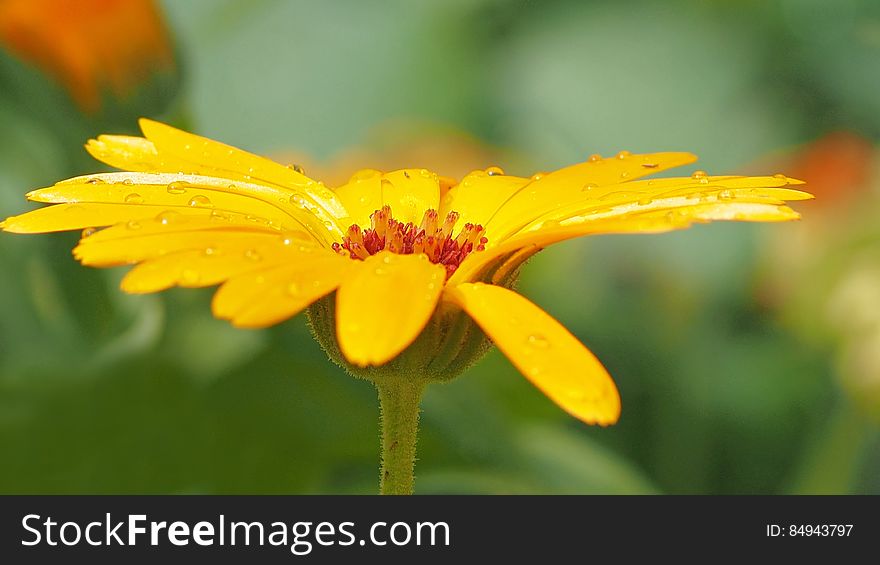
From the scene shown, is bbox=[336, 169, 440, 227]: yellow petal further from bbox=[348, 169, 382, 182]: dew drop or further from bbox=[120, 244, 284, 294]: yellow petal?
bbox=[120, 244, 284, 294]: yellow petal

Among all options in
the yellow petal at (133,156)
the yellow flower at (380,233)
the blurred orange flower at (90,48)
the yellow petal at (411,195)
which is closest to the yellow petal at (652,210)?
the yellow flower at (380,233)

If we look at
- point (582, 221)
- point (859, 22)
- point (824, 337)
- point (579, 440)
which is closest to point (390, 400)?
point (582, 221)

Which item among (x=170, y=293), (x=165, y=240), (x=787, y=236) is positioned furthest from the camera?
(x=787, y=236)

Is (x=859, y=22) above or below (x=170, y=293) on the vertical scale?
above

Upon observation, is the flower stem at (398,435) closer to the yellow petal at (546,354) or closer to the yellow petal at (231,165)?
the yellow petal at (546,354)

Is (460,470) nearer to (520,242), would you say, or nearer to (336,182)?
(336,182)

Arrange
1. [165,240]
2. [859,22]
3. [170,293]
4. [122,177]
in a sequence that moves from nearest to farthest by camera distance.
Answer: [165,240] < [122,177] < [170,293] < [859,22]

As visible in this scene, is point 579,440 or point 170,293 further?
point 579,440

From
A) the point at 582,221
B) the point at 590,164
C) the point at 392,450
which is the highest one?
the point at 590,164

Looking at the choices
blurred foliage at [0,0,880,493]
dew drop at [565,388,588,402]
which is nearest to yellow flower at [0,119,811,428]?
dew drop at [565,388,588,402]
